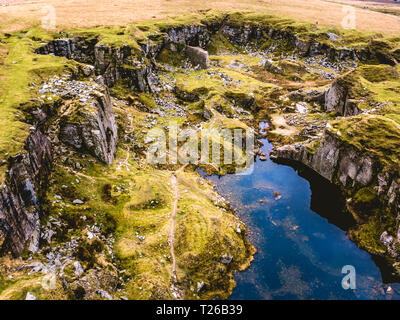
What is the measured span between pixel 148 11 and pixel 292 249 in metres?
120

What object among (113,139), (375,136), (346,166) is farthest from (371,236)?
(113,139)

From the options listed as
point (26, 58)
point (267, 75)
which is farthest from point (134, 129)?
point (267, 75)

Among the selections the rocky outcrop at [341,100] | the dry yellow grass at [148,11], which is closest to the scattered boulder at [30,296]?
the rocky outcrop at [341,100]

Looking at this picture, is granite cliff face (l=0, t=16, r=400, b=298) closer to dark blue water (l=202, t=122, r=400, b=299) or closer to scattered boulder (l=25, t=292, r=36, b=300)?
scattered boulder (l=25, t=292, r=36, b=300)

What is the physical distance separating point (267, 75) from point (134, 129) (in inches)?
2524

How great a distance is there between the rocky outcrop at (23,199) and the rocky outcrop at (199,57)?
234 ft

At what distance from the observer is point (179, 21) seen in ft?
356

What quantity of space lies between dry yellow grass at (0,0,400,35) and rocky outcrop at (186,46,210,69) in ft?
88.9

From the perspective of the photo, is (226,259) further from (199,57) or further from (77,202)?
(199,57)

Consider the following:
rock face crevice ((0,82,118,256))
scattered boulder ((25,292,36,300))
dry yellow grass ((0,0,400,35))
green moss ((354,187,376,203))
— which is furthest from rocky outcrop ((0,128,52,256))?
dry yellow grass ((0,0,400,35))

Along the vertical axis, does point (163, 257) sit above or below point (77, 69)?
below

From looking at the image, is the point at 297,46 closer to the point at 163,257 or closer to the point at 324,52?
the point at 324,52

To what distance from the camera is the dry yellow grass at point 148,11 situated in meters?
87.7

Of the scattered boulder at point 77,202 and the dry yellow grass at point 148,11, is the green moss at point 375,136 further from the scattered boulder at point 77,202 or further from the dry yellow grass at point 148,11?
the dry yellow grass at point 148,11
